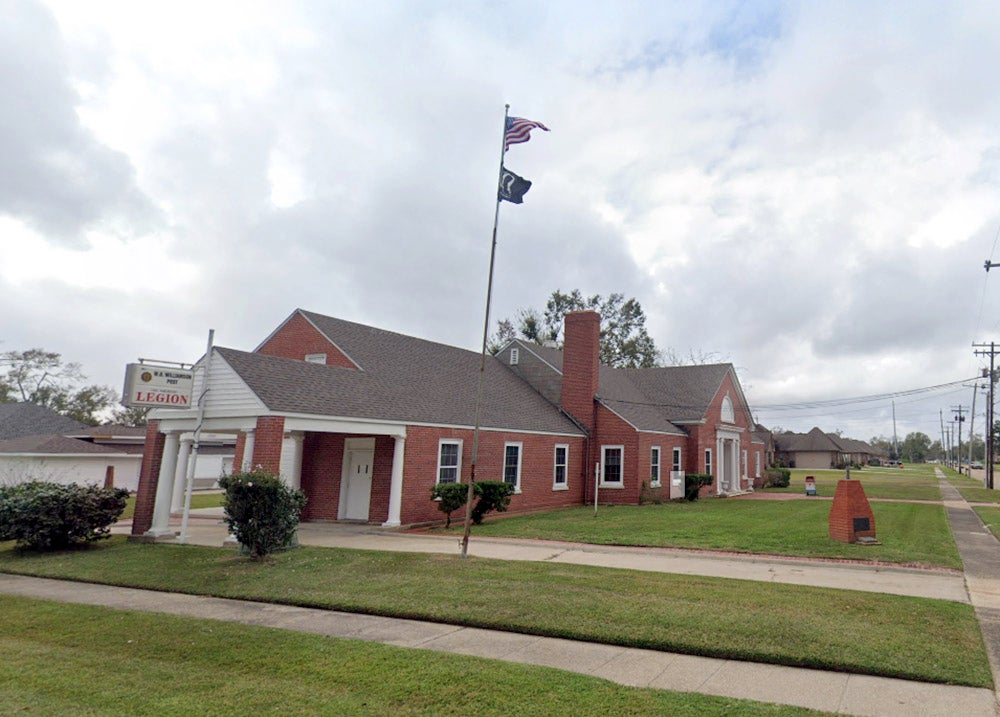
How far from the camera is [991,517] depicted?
21344 mm

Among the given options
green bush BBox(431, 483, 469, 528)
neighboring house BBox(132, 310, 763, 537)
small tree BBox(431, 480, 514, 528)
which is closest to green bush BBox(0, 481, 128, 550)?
neighboring house BBox(132, 310, 763, 537)

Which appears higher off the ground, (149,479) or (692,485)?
(692,485)

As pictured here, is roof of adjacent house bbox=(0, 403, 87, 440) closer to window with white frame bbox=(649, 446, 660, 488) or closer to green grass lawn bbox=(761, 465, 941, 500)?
window with white frame bbox=(649, 446, 660, 488)

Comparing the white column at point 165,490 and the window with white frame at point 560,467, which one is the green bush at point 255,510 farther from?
the window with white frame at point 560,467

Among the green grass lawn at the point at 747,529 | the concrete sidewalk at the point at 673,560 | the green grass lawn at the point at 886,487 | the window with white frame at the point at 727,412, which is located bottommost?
the concrete sidewalk at the point at 673,560

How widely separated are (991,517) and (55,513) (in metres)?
27.6

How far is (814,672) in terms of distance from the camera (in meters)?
5.92

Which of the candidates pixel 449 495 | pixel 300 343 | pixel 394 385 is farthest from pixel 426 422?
pixel 300 343

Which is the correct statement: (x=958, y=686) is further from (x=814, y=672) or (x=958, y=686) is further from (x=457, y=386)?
(x=457, y=386)

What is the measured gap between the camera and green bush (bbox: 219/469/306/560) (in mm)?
11594

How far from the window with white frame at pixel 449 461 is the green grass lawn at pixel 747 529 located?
1.79m

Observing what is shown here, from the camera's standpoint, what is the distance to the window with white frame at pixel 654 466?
27750 millimetres

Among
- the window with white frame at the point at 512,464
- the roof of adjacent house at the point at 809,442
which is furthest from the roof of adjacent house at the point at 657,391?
the roof of adjacent house at the point at 809,442

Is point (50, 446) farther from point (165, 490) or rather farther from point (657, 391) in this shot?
point (657, 391)
